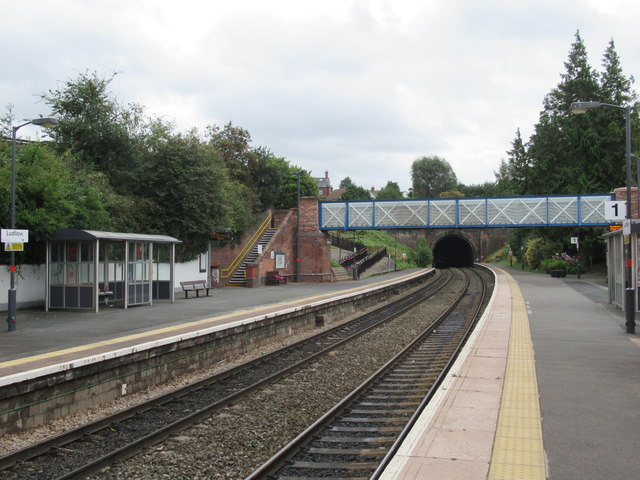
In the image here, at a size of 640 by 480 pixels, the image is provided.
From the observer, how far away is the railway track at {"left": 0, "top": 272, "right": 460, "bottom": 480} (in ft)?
20.7

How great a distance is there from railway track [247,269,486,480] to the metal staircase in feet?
59.3

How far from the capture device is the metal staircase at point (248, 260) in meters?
30.4

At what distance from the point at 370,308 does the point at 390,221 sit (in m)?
11.6

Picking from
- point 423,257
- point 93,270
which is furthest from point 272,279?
point 423,257

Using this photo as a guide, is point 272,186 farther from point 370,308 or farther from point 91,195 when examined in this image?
point 91,195

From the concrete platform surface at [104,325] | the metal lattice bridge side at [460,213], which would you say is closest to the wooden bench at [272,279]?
the metal lattice bridge side at [460,213]

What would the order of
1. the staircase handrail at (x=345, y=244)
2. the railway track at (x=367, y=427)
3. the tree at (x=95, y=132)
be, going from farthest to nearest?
the staircase handrail at (x=345, y=244), the tree at (x=95, y=132), the railway track at (x=367, y=427)

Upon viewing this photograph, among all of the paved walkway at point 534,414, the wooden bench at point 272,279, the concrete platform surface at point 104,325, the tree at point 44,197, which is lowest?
the paved walkway at point 534,414

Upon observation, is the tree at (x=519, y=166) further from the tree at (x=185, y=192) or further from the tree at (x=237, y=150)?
the tree at (x=185, y=192)

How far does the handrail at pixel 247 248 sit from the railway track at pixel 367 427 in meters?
18.9

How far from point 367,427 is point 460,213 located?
95.0 feet

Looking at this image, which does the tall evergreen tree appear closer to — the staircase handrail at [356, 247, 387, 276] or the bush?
the bush

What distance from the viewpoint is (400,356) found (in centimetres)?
1261

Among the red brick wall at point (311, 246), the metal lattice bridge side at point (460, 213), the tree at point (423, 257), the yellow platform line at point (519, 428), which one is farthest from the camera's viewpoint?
the tree at point (423, 257)
